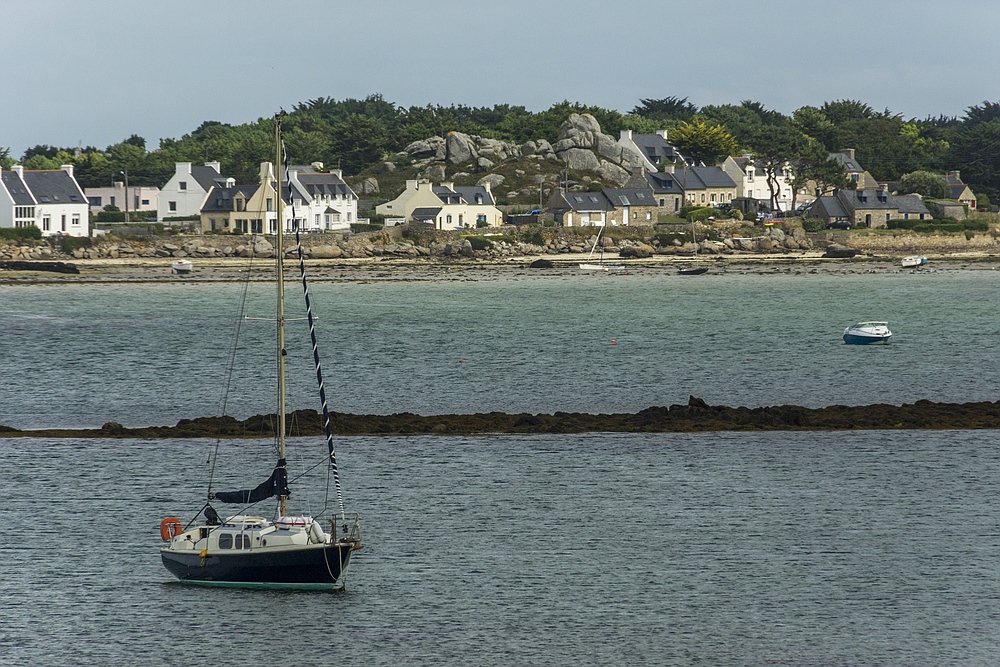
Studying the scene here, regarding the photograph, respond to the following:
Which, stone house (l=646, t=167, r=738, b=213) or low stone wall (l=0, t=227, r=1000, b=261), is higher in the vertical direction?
stone house (l=646, t=167, r=738, b=213)

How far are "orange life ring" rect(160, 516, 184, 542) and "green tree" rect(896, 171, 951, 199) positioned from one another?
170461 millimetres

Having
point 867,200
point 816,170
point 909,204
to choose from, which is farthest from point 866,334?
point 816,170

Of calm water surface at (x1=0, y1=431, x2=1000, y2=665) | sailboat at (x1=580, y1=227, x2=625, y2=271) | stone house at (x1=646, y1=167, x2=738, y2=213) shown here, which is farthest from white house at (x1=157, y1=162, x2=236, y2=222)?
calm water surface at (x1=0, y1=431, x2=1000, y2=665)

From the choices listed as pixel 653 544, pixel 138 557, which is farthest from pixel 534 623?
pixel 138 557

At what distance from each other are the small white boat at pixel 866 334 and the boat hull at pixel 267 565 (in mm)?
57984

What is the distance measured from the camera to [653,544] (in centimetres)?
3419

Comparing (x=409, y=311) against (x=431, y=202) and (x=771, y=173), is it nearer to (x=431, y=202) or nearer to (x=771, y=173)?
(x=431, y=202)

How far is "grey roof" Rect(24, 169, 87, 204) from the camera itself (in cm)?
14912

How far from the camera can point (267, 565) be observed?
29.0 m

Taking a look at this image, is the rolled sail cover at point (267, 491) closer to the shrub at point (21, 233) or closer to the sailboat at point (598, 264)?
the sailboat at point (598, 264)

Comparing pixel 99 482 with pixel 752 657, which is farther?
pixel 99 482

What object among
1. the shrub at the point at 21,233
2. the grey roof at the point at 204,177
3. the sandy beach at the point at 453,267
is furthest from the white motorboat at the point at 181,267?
the grey roof at the point at 204,177

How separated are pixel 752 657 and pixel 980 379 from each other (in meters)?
42.5

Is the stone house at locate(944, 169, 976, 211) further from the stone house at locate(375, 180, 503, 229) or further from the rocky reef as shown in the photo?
the rocky reef
